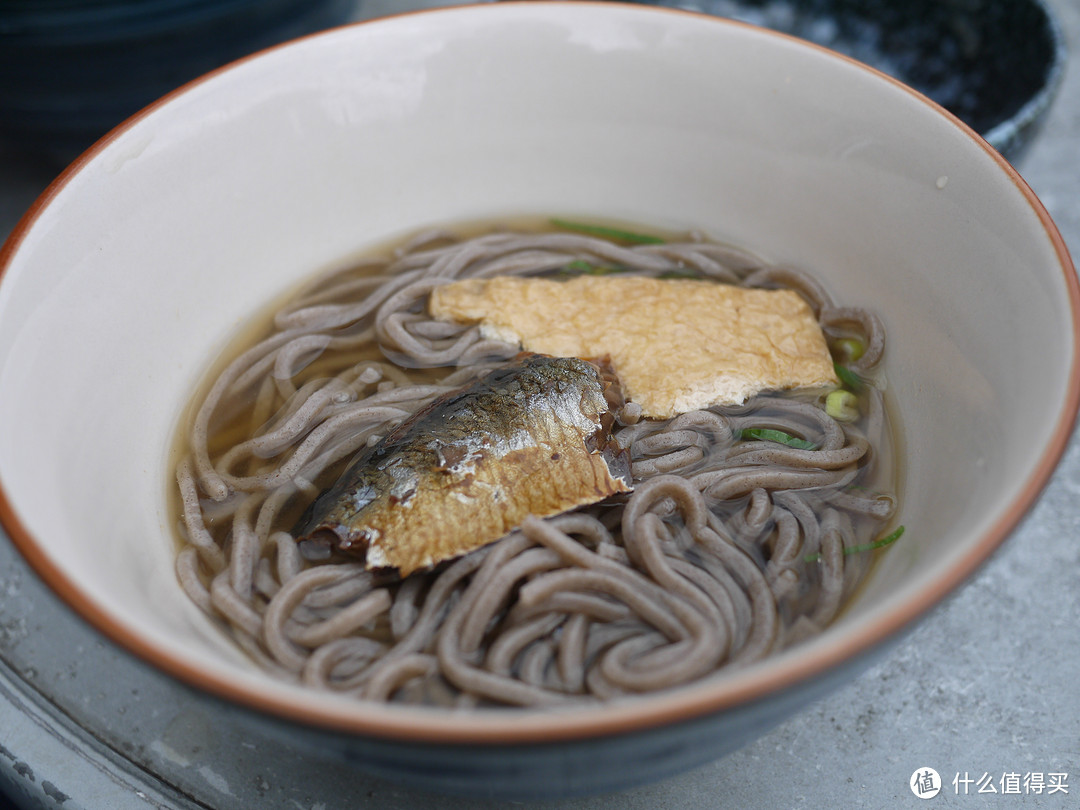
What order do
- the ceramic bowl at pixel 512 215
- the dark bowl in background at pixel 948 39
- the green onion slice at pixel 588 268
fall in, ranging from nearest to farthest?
the ceramic bowl at pixel 512 215 < the green onion slice at pixel 588 268 < the dark bowl in background at pixel 948 39

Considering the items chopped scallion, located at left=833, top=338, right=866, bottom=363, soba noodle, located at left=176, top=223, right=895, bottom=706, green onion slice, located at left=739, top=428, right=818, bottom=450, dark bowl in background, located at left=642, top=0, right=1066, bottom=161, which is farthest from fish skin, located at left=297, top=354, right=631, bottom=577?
dark bowl in background, located at left=642, top=0, right=1066, bottom=161

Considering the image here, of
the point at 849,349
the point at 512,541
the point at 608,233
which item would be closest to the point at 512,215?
the point at 608,233

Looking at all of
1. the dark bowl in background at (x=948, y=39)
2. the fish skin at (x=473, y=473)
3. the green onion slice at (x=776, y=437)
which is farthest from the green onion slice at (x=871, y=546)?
the dark bowl in background at (x=948, y=39)

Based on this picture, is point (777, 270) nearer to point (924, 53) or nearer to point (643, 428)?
point (643, 428)

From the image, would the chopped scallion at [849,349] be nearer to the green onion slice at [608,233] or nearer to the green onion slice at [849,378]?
the green onion slice at [849,378]

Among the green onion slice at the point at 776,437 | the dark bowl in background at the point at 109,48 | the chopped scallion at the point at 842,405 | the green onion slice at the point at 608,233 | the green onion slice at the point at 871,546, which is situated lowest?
the green onion slice at the point at 871,546

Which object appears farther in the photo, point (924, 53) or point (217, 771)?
point (924, 53)

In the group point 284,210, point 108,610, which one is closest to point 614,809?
point 108,610
